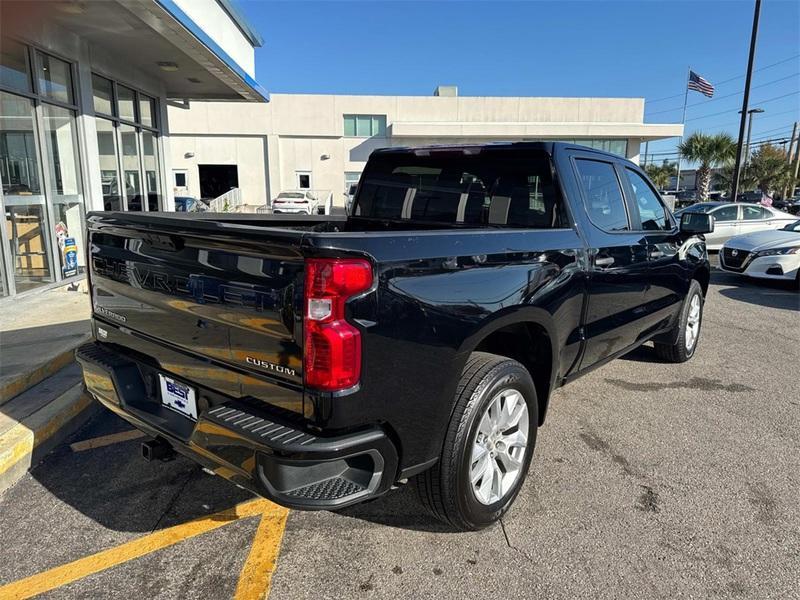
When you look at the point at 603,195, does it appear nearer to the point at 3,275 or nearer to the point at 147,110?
the point at 3,275

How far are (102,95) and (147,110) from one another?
2.03 meters

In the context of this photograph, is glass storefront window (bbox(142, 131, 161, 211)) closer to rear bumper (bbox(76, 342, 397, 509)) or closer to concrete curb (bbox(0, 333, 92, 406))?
concrete curb (bbox(0, 333, 92, 406))

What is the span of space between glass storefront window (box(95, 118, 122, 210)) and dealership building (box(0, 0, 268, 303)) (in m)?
0.02

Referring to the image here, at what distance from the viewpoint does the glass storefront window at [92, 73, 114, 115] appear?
360 inches

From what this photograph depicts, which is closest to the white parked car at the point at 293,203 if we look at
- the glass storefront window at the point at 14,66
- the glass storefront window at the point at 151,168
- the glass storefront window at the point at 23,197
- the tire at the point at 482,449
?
the glass storefront window at the point at 151,168

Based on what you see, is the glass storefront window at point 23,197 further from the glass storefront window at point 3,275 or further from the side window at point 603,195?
the side window at point 603,195

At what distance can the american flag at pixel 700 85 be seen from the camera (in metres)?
24.6

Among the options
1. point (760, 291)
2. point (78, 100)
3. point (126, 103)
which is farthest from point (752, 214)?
point (78, 100)

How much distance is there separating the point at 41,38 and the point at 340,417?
823 centimetres

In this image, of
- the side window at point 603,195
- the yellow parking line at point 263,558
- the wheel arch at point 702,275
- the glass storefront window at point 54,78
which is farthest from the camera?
the glass storefront window at point 54,78

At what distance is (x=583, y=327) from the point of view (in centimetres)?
346

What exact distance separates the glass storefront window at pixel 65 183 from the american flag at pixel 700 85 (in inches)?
1009

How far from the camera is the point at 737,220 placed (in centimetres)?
1391

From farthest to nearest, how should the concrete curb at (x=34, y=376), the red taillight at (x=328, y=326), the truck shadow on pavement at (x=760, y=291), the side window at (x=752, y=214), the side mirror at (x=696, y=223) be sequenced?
the side window at (x=752, y=214)
the truck shadow on pavement at (x=760, y=291)
the side mirror at (x=696, y=223)
the concrete curb at (x=34, y=376)
the red taillight at (x=328, y=326)
